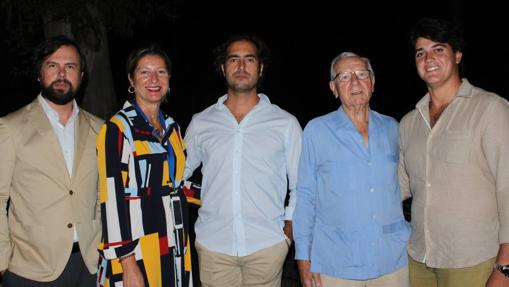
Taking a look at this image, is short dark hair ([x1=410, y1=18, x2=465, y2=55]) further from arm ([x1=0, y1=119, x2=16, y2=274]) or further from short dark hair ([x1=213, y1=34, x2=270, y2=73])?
arm ([x1=0, y1=119, x2=16, y2=274])

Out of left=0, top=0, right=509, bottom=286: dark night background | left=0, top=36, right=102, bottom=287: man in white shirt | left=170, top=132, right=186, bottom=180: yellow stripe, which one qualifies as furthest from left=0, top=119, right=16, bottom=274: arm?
left=0, top=0, right=509, bottom=286: dark night background

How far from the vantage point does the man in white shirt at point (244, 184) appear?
3.62 metres

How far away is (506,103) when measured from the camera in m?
3.06

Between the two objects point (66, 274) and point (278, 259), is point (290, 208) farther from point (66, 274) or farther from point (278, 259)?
point (66, 274)

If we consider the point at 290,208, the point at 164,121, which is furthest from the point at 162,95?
the point at 290,208

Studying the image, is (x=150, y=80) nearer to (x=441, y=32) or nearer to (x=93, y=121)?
(x=93, y=121)

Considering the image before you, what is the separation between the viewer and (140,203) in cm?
316

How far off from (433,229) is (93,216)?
7.45ft

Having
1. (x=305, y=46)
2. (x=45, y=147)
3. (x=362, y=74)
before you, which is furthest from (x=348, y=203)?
(x=305, y=46)

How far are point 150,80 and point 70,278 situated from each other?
4.70 feet

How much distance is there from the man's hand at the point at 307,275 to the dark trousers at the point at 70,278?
1405 mm

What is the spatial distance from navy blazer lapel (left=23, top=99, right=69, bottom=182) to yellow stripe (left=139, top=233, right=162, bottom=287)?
0.69m

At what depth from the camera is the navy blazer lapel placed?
3.24m

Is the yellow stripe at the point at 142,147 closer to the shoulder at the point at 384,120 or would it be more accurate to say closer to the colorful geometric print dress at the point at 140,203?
the colorful geometric print dress at the point at 140,203
